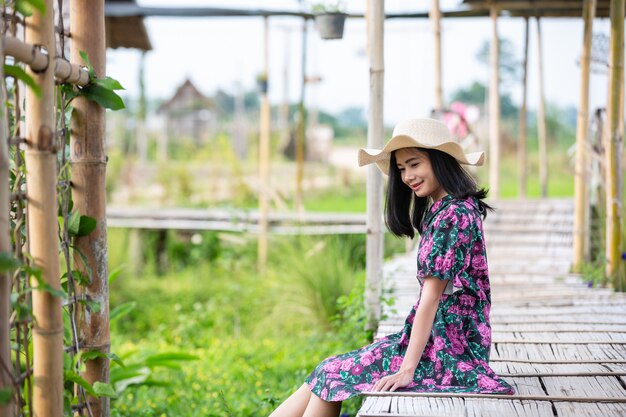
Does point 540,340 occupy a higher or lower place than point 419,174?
lower

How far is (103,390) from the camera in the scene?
106 inches

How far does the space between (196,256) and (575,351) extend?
292 inches

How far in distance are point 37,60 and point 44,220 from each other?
424mm

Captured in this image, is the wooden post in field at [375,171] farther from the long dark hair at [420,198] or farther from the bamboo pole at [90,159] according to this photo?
the bamboo pole at [90,159]

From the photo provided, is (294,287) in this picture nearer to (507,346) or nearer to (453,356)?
(507,346)

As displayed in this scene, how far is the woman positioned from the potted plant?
253 centimetres

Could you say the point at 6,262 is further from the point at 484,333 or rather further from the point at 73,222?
the point at 484,333

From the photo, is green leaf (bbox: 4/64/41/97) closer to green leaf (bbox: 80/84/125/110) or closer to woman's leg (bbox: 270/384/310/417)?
green leaf (bbox: 80/84/125/110)

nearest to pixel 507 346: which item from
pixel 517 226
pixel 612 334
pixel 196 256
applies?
pixel 612 334

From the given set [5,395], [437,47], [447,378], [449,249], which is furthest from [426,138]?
[437,47]

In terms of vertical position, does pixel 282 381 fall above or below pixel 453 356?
below

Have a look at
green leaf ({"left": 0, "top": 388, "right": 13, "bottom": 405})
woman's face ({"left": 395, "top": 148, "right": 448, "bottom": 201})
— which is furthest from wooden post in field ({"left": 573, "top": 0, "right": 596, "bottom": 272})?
green leaf ({"left": 0, "top": 388, "right": 13, "bottom": 405})

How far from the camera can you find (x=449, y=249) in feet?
9.11

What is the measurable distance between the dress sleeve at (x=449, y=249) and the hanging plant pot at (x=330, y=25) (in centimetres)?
279
